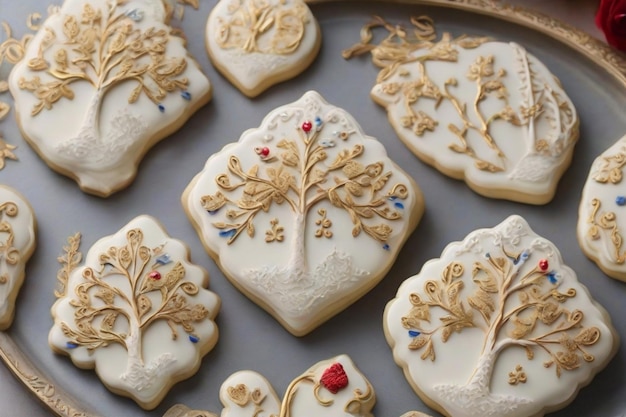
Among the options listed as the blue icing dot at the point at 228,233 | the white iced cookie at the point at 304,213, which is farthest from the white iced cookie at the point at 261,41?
the blue icing dot at the point at 228,233

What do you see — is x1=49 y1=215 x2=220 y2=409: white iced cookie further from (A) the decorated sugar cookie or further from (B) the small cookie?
(A) the decorated sugar cookie

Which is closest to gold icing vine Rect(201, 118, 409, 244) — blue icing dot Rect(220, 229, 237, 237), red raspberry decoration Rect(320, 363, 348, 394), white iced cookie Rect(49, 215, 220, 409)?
blue icing dot Rect(220, 229, 237, 237)

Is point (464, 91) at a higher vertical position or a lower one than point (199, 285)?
higher

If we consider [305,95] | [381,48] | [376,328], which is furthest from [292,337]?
[381,48]

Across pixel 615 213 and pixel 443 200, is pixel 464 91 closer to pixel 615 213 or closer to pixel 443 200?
pixel 443 200

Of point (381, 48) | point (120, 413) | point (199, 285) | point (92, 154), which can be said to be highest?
point (381, 48)

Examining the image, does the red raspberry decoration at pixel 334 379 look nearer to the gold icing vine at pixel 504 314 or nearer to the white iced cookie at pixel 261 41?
the gold icing vine at pixel 504 314
